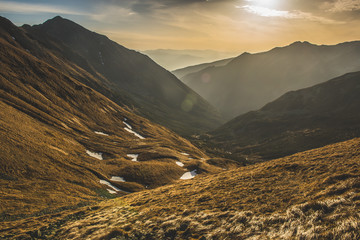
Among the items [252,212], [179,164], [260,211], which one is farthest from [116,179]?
[260,211]

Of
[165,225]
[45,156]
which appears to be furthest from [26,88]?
[165,225]

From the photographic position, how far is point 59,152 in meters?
53.7

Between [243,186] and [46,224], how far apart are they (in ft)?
80.9

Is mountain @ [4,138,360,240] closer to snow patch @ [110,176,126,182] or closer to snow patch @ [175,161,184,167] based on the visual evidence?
snow patch @ [110,176,126,182]

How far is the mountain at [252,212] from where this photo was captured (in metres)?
13.9

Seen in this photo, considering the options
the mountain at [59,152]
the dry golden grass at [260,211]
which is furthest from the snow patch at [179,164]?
the dry golden grass at [260,211]

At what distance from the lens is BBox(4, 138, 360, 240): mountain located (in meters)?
13.9

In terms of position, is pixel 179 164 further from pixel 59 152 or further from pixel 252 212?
pixel 252 212

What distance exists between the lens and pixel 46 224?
2277 centimetres

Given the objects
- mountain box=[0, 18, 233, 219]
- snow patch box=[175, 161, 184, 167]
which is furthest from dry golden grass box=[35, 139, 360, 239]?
snow patch box=[175, 161, 184, 167]

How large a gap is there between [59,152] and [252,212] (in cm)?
5435

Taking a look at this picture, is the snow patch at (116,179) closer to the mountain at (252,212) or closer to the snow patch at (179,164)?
the mountain at (252,212)

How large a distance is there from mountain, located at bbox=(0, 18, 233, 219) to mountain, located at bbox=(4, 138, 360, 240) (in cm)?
1070

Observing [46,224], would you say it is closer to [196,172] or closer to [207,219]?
[207,219]
